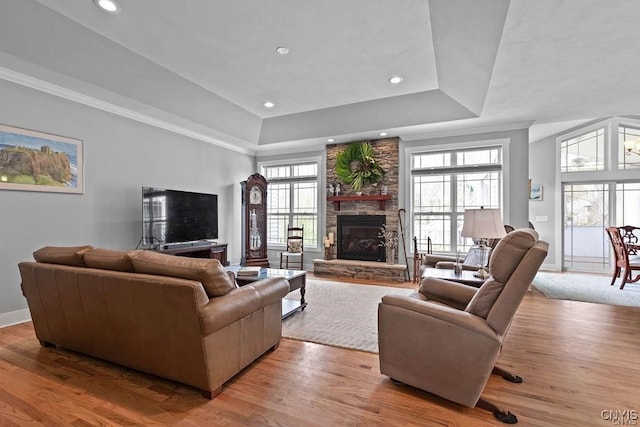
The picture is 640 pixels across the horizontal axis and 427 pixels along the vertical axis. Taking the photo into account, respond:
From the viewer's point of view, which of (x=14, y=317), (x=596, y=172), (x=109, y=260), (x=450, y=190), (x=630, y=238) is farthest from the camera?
(x=596, y=172)

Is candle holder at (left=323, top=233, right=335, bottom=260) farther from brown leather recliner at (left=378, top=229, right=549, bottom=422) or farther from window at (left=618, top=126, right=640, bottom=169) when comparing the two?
window at (left=618, top=126, right=640, bottom=169)

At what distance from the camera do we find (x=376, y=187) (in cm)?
620

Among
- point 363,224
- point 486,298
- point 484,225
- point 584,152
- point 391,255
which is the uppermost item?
point 584,152

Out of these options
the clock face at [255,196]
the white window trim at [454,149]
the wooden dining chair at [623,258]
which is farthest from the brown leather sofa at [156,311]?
the wooden dining chair at [623,258]

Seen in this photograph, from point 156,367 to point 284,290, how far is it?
1.10 meters

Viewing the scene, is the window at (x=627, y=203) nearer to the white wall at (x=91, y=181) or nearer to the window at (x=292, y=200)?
the window at (x=292, y=200)

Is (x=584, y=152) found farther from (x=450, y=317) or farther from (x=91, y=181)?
(x=91, y=181)

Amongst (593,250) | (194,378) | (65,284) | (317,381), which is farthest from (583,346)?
(593,250)

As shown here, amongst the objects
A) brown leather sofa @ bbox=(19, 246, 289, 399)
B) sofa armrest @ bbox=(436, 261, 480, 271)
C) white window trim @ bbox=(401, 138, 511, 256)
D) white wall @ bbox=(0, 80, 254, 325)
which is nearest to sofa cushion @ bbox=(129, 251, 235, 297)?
brown leather sofa @ bbox=(19, 246, 289, 399)

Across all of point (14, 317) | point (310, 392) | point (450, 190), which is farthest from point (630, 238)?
point (14, 317)

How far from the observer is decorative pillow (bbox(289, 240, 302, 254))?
659 cm

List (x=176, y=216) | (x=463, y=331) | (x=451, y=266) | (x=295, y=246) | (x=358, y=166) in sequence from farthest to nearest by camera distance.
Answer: (x=295, y=246) < (x=358, y=166) < (x=176, y=216) < (x=451, y=266) < (x=463, y=331)

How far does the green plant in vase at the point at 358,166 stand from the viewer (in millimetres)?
6102

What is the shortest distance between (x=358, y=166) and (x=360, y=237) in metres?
1.48
